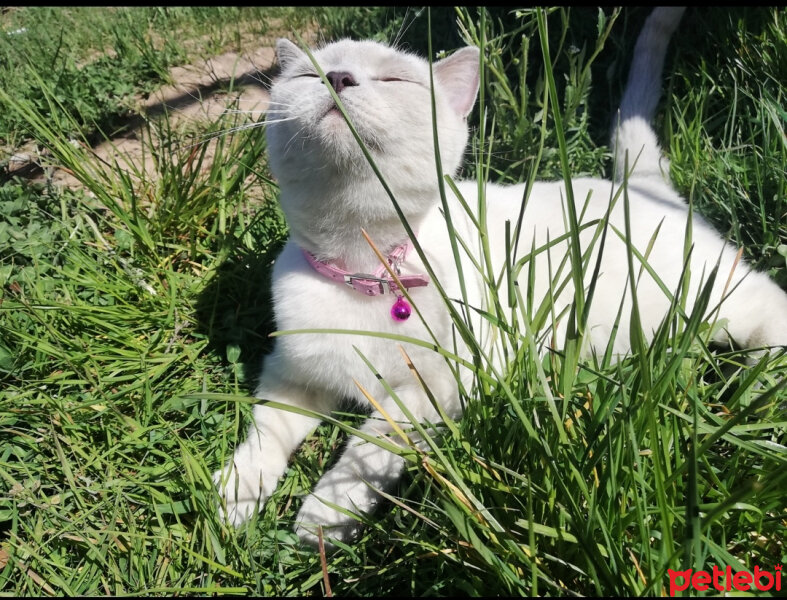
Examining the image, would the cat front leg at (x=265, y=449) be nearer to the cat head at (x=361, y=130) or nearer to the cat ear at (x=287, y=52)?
the cat head at (x=361, y=130)

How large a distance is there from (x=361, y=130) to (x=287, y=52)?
57cm

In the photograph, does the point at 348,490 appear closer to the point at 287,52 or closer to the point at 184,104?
the point at 287,52

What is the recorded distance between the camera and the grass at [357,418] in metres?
0.90

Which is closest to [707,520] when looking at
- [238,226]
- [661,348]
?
[661,348]

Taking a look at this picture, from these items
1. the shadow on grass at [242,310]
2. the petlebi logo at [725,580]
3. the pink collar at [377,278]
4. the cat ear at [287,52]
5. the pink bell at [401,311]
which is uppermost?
the cat ear at [287,52]

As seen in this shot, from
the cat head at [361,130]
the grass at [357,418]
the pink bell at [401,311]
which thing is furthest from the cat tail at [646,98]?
the pink bell at [401,311]

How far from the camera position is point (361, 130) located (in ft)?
3.54

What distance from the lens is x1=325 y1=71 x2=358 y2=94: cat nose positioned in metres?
1.11

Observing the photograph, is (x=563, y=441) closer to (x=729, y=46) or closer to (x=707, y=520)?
(x=707, y=520)

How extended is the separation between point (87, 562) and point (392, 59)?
1.36 m

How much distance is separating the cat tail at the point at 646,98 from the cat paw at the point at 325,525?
1.48m

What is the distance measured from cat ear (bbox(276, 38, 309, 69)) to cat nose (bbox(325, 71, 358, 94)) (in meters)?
0.36

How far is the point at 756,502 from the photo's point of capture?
913mm

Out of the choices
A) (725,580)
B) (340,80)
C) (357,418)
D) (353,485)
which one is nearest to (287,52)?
(340,80)
